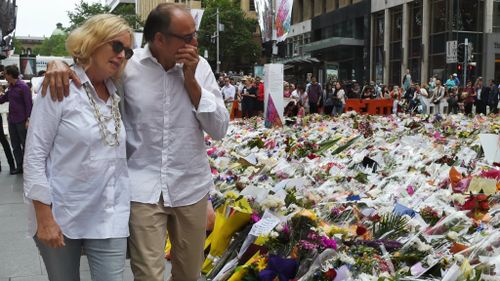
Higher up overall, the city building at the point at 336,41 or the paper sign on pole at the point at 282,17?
the city building at the point at 336,41

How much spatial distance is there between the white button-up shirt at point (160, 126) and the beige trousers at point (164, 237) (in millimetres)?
62

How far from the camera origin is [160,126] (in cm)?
269

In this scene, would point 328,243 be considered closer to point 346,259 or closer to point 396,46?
point 346,259

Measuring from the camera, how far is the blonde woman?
7.52 ft

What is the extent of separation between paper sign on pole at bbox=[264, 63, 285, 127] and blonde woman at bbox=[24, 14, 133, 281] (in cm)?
1070

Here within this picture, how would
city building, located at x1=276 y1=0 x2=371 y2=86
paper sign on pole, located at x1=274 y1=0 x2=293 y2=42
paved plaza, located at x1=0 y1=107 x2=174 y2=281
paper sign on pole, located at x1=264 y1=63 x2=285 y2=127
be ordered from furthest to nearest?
city building, located at x1=276 y1=0 x2=371 y2=86
paper sign on pole, located at x1=274 y1=0 x2=293 y2=42
paper sign on pole, located at x1=264 y1=63 x2=285 y2=127
paved plaza, located at x1=0 y1=107 x2=174 y2=281

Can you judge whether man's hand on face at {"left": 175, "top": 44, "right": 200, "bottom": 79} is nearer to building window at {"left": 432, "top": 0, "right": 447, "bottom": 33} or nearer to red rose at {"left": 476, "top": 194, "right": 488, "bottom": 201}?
red rose at {"left": 476, "top": 194, "right": 488, "bottom": 201}

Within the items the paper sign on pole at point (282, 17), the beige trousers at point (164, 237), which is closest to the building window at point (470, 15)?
the paper sign on pole at point (282, 17)

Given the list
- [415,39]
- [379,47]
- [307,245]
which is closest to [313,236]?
[307,245]

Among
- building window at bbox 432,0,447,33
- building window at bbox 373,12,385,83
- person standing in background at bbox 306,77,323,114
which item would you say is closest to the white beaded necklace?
person standing in background at bbox 306,77,323,114

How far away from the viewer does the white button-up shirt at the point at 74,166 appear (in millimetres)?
2293

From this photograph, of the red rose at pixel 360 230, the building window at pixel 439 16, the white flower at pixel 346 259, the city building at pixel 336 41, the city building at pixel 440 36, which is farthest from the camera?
the city building at pixel 336 41

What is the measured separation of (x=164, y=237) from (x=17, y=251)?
2785mm

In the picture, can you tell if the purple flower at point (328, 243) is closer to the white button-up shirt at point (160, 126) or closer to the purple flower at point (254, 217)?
the purple flower at point (254, 217)
